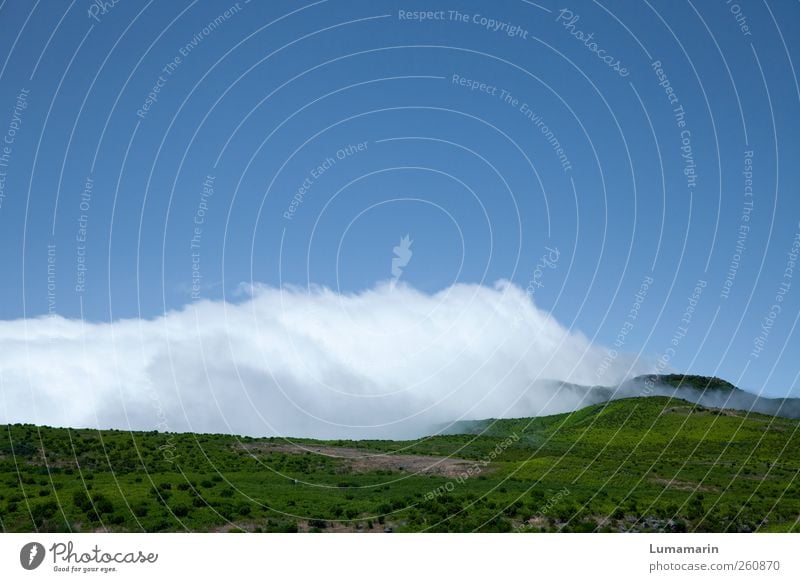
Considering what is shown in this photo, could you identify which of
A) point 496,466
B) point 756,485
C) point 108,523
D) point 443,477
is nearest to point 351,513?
point 108,523

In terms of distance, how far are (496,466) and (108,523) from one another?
45.1 metres

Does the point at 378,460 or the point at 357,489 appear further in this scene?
the point at 378,460

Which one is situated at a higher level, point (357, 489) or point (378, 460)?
point (378, 460)

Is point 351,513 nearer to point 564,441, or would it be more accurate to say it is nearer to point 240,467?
point 240,467

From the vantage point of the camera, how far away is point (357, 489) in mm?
56594
